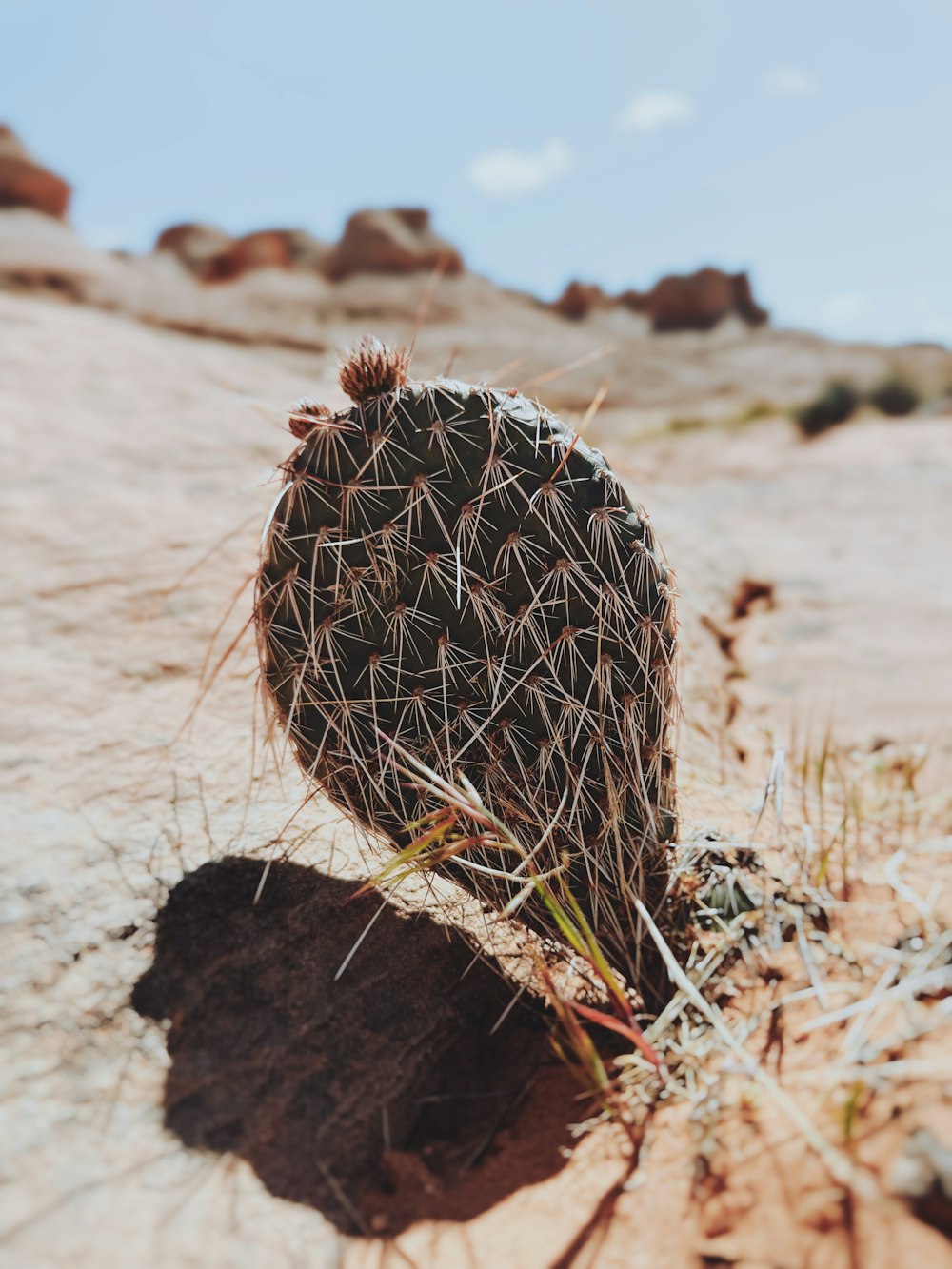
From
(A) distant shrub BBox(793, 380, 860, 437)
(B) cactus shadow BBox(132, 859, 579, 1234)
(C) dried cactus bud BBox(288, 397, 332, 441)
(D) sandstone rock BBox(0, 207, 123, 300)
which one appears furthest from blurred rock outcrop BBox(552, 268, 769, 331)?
(B) cactus shadow BBox(132, 859, 579, 1234)

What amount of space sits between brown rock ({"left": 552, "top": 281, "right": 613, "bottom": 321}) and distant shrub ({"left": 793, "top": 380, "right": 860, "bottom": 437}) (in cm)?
505

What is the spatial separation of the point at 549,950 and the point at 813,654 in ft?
6.87

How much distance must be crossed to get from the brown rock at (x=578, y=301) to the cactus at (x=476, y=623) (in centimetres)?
1425

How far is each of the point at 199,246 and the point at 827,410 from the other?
29.7 ft

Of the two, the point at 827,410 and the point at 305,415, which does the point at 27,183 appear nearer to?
the point at 827,410

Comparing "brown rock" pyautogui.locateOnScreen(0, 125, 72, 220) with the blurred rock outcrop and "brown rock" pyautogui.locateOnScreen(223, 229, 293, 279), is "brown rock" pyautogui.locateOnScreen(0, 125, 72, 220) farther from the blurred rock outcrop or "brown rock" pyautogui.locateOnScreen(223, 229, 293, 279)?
the blurred rock outcrop

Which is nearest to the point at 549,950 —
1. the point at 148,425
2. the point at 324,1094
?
the point at 324,1094

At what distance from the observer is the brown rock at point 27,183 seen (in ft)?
43.5

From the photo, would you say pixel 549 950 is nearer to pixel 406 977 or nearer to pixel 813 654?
pixel 406 977

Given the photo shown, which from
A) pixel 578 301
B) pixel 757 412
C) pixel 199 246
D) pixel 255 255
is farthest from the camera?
pixel 578 301

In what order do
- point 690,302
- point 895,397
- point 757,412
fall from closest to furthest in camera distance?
point 757,412
point 895,397
point 690,302

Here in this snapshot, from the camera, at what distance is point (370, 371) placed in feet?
4.73

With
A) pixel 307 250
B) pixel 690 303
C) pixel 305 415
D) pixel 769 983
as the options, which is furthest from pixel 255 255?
pixel 769 983

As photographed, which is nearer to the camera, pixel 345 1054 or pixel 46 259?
pixel 345 1054
